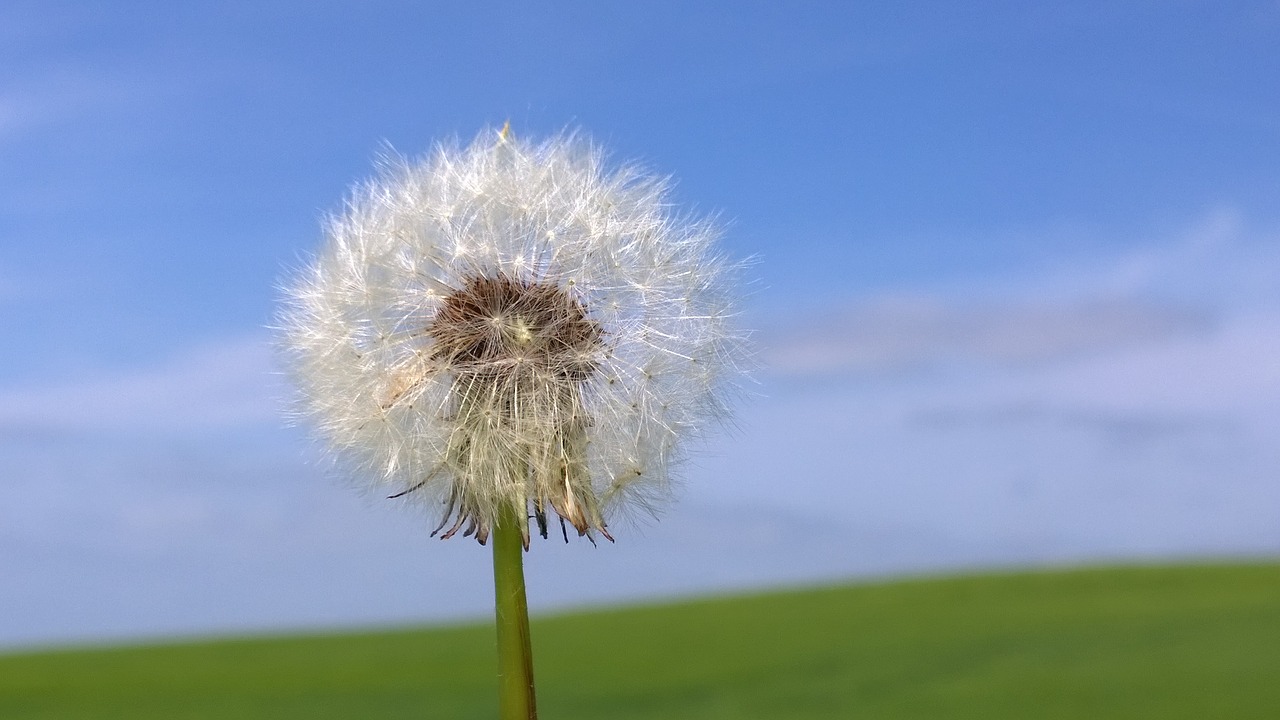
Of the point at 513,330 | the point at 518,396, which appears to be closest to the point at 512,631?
the point at 518,396

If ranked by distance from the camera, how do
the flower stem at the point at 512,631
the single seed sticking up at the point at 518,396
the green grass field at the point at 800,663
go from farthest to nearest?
1. the green grass field at the point at 800,663
2. the single seed sticking up at the point at 518,396
3. the flower stem at the point at 512,631

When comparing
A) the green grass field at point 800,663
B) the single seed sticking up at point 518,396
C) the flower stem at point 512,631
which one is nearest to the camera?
the flower stem at point 512,631

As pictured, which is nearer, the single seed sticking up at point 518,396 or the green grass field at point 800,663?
the single seed sticking up at point 518,396

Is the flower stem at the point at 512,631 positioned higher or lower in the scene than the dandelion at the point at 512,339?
lower

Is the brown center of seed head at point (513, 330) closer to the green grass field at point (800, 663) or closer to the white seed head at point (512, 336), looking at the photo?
the white seed head at point (512, 336)

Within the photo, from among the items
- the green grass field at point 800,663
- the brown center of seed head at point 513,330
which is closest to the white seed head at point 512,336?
the brown center of seed head at point 513,330

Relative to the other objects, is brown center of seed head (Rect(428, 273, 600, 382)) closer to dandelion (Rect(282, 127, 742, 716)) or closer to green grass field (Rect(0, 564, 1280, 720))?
dandelion (Rect(282, 127, 742, 716))

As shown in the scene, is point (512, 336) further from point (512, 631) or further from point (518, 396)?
point (512, 631)
